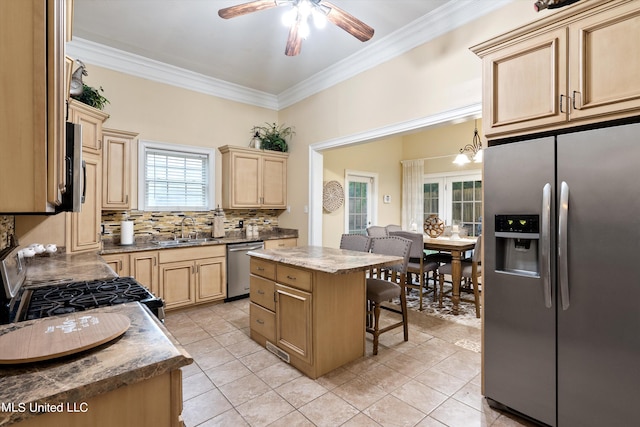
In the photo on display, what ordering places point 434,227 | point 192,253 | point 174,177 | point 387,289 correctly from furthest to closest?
point 434,227
point 174,177
point 192,253
point 387,289

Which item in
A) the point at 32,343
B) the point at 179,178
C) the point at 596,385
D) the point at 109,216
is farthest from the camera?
the point at 179,178

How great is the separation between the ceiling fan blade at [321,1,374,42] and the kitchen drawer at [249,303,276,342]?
2.40 m

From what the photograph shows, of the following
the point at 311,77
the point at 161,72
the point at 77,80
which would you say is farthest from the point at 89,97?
the point at 311,77

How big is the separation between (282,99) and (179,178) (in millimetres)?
2061

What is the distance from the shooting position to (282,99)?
509cm

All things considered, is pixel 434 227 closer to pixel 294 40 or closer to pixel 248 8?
pixel 294 40

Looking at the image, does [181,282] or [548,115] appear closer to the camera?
[548,115]

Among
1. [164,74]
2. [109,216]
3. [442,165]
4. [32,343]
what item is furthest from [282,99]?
[32,343]

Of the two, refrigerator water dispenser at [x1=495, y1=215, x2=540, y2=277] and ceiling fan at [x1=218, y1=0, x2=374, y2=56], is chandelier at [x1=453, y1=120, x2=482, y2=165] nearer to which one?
refrigerator water dispenser at [x1=495, y1=215, x2=540, y2=277]

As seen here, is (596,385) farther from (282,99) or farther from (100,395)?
(282,99)

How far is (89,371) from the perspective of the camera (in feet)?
2.59

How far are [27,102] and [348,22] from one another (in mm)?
2244

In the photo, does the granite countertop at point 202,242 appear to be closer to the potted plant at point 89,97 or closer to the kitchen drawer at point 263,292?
the kitchen drawer at point 263,292

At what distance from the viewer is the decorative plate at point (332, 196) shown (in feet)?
18.0
